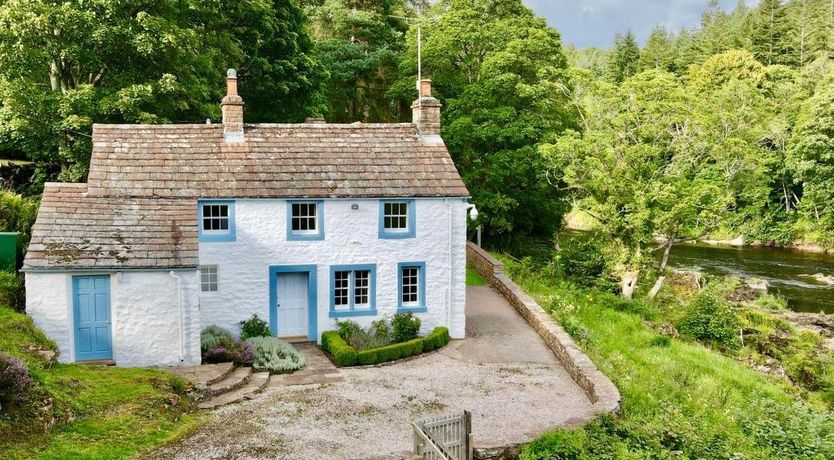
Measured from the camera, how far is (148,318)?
17.5 m

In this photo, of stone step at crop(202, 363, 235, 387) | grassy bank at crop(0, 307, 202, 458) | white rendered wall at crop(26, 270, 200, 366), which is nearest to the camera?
grassy bank at crop(0, 307, 202, 458)

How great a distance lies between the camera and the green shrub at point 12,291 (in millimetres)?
17453

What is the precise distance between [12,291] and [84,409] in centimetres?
596

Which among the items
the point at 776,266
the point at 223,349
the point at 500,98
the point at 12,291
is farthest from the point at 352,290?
the point at 776,266

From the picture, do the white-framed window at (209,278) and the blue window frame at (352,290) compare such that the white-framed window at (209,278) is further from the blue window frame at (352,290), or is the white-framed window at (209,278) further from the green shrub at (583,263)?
the green shrub at (583,263)

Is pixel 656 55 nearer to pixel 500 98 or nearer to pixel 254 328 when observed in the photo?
pixel 500 98

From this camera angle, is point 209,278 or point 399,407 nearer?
point 399,407

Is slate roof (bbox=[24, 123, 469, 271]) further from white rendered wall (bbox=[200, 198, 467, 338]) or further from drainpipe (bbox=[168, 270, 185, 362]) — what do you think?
white rendered wall (bbox=[200, 198, 467, 338])

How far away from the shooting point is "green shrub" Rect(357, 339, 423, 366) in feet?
63.5

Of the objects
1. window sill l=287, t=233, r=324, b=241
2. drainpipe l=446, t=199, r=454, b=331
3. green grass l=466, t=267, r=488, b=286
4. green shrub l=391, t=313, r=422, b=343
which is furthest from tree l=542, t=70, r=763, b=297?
window sill l=287, t=233, r=324, b=241

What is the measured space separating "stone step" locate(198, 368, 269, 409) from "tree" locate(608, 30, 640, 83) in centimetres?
7735

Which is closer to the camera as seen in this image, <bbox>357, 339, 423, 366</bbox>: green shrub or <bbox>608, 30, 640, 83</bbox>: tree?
<bbox>357, 339, 423, 366</bbox>: green shrub

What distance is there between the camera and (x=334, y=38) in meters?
44.0

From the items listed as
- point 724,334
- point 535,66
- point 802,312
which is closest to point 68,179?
point 535,66
